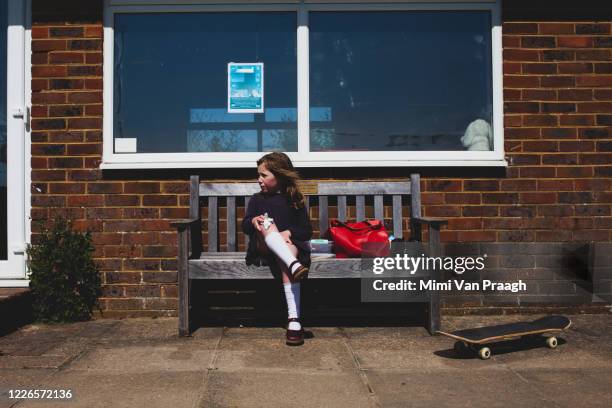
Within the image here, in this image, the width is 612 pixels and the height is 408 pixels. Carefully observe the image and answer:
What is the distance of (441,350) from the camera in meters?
3.90

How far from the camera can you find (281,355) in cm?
379

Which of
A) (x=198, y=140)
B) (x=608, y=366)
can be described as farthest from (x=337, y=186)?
(x=608, y=366)

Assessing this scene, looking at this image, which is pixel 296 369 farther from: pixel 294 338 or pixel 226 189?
pixel 226 189

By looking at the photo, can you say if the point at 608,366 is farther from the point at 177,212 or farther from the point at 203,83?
the point at 203,83

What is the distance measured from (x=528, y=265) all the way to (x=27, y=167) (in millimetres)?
4194

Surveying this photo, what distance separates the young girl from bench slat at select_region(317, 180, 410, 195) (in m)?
0.54

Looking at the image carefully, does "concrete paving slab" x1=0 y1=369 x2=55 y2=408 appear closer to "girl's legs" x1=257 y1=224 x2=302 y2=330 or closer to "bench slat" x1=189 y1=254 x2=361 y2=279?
"bench slat" x1=189 y1=254 x2=361 y2=279

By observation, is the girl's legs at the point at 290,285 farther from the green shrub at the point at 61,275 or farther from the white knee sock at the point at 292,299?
the green shrub at the point at 61,275

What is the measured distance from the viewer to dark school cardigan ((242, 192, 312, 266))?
4207 mm

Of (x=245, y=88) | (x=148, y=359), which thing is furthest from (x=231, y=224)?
(x=148, y=359)

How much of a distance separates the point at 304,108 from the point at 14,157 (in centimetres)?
242

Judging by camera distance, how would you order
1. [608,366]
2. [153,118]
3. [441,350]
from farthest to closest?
[153,118]
[441,350]
[608,366]

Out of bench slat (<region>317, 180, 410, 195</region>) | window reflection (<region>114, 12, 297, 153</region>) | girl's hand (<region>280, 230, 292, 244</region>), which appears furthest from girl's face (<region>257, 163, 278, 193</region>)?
window reflection (<region>114, 12, 297, 153</region>)

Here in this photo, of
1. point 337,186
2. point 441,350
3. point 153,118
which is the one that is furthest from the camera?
point 153,118
